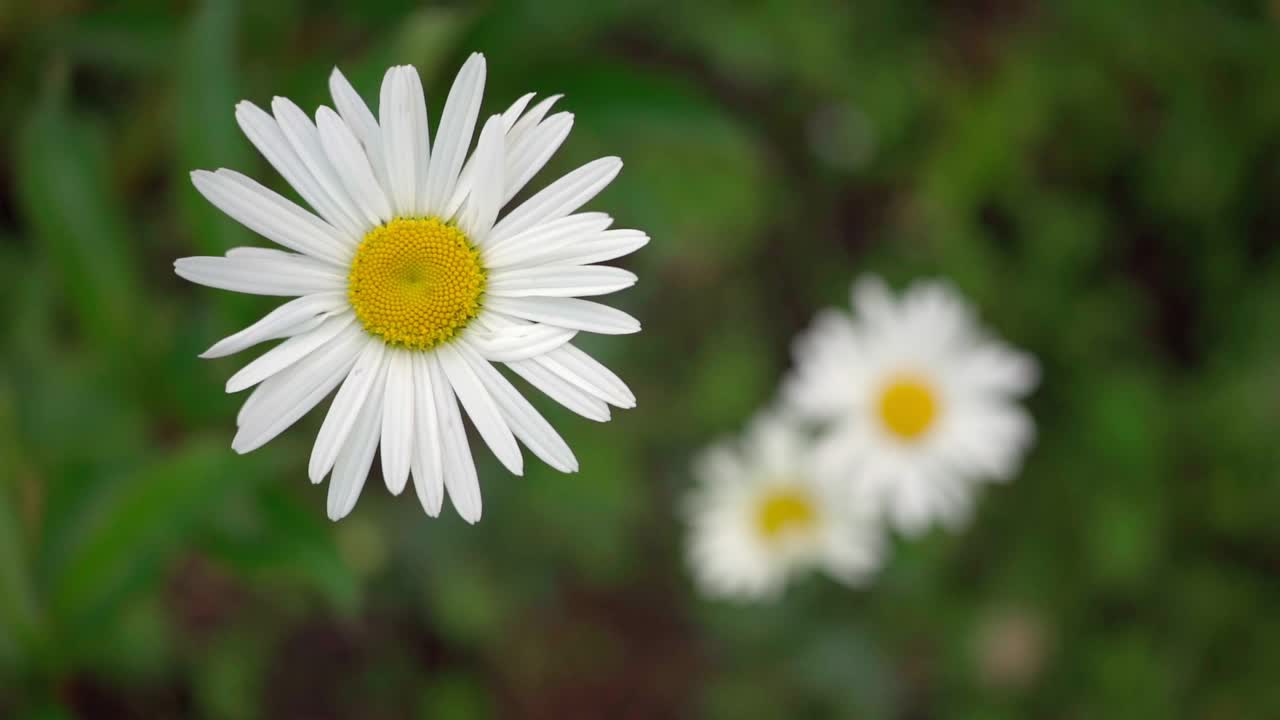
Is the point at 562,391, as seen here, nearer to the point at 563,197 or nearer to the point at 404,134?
the point at 563,197

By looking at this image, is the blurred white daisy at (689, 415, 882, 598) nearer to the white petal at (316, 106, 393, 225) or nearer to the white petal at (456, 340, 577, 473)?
the white petal at (456, 340, 577, 473)

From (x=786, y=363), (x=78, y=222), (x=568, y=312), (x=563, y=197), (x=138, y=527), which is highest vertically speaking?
(x=786, y=363)

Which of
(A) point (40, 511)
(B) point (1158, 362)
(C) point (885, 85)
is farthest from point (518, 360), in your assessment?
(B) point (1158, 362)

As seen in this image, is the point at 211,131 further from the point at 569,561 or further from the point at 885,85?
the point at 885,85

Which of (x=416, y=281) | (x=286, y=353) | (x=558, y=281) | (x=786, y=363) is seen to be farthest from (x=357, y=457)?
(x=786, y=363)

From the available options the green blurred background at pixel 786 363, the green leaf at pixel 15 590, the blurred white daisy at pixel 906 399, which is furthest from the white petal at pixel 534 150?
the blurred white daisy at pixel 906 399

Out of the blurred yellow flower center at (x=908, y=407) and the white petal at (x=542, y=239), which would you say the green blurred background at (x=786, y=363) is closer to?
the blurred yellow flower center at (x=908, y=407)
